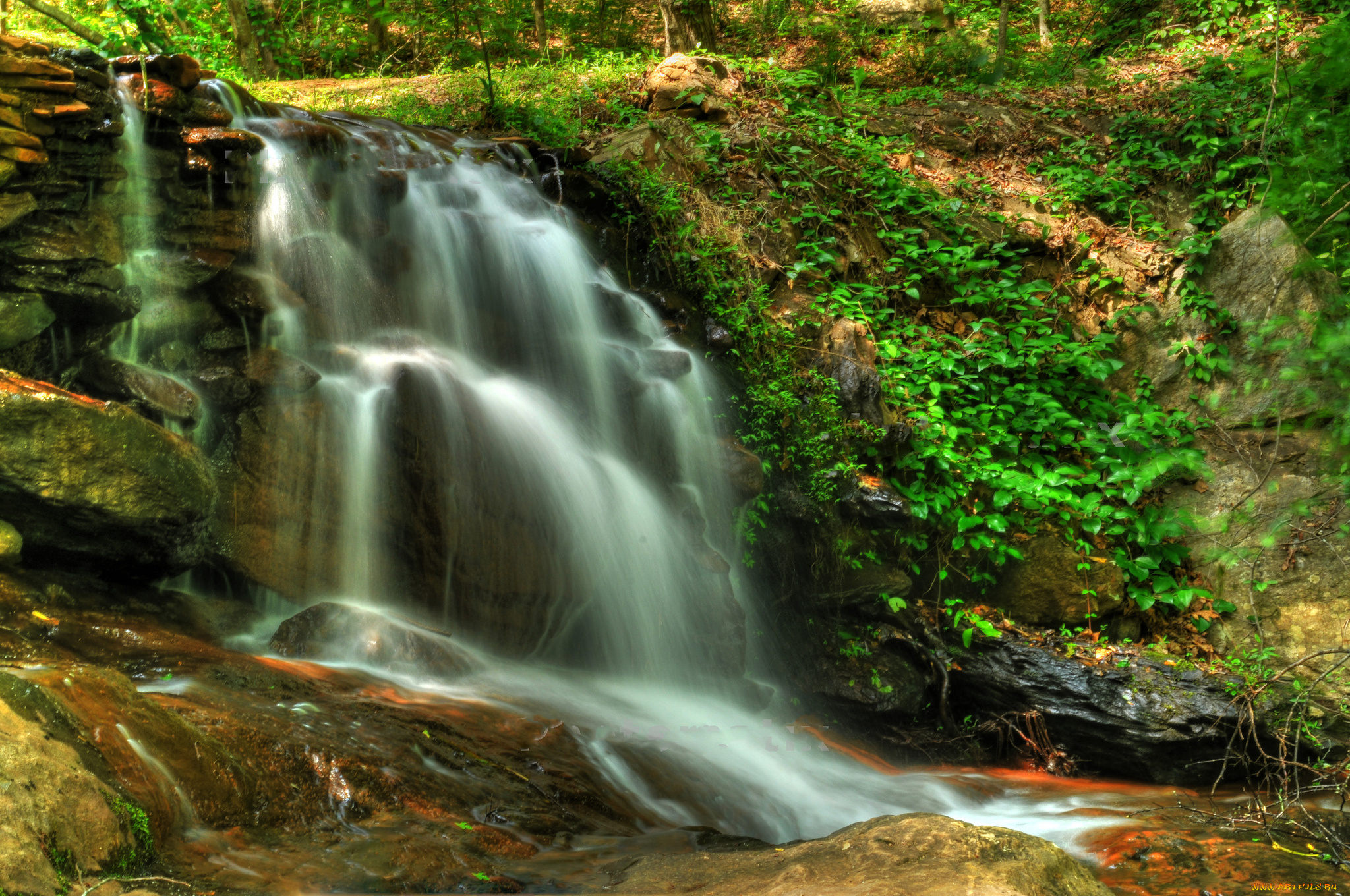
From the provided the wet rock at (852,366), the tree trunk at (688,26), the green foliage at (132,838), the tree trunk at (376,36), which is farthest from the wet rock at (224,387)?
the tree trunk at (376,36)

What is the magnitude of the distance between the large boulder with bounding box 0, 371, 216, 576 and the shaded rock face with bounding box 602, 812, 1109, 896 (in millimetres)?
3064

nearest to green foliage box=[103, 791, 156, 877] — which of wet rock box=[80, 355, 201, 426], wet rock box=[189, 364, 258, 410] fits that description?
wet rock box=[80, 355, 201, 426]

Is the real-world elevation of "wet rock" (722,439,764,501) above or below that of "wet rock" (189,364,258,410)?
below

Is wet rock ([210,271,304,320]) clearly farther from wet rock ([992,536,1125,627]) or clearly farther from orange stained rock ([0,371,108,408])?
wet rock ([992,536,1125,627])

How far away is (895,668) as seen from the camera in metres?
5.77

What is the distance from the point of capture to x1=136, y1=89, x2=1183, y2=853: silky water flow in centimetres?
473

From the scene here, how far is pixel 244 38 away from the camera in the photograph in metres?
11.5

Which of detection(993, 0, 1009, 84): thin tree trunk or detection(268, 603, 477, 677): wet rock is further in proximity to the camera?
detection(993, 0, 1009, 84): thin tree trunk

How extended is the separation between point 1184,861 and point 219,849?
150 inches

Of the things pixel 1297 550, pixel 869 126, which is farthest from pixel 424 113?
pixel 1297 550

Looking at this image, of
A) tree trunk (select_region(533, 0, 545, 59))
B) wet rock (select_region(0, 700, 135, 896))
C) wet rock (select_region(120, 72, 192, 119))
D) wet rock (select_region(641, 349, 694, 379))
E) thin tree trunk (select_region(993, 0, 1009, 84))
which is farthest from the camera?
tree trunk (select_region(533, 0, 545, 59))

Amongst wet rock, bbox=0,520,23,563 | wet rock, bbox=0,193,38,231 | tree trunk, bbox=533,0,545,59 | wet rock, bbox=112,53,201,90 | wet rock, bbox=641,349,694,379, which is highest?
tree trunk, bbox=533,0,545,59

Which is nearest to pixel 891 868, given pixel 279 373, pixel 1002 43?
pixel 279 373

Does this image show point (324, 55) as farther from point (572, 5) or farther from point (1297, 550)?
point (1297, 550)
